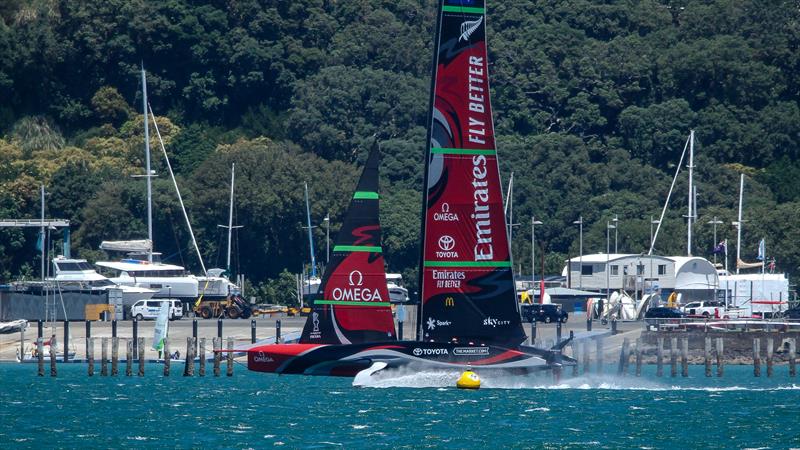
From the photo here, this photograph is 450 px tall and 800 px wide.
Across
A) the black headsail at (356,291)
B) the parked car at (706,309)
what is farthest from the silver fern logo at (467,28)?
the parked car at (706,309)

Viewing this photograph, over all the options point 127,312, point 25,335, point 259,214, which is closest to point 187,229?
point 259,214

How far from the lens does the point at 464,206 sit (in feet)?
150

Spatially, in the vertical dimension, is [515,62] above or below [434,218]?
above

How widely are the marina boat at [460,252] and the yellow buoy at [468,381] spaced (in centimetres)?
34

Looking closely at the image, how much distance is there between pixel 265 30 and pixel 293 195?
78.0ft

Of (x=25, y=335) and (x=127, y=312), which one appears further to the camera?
(x=127, y=312)

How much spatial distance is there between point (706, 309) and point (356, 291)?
32062 mm

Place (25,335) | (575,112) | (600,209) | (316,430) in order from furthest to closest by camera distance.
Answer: (575,112) < (600,209) < (25,335) < (316,430)

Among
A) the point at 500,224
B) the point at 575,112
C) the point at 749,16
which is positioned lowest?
the point at 500,224

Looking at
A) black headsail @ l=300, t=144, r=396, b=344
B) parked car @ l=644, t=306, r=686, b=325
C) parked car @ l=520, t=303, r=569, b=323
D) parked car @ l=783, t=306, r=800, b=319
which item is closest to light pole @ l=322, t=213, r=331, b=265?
parked car @ l=520, t=303, r=569, b=323

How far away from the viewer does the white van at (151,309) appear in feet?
257

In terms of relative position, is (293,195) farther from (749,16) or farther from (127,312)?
(749,16)

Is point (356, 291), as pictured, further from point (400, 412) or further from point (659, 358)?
point (659, 358)

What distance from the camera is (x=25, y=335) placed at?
71312mm
